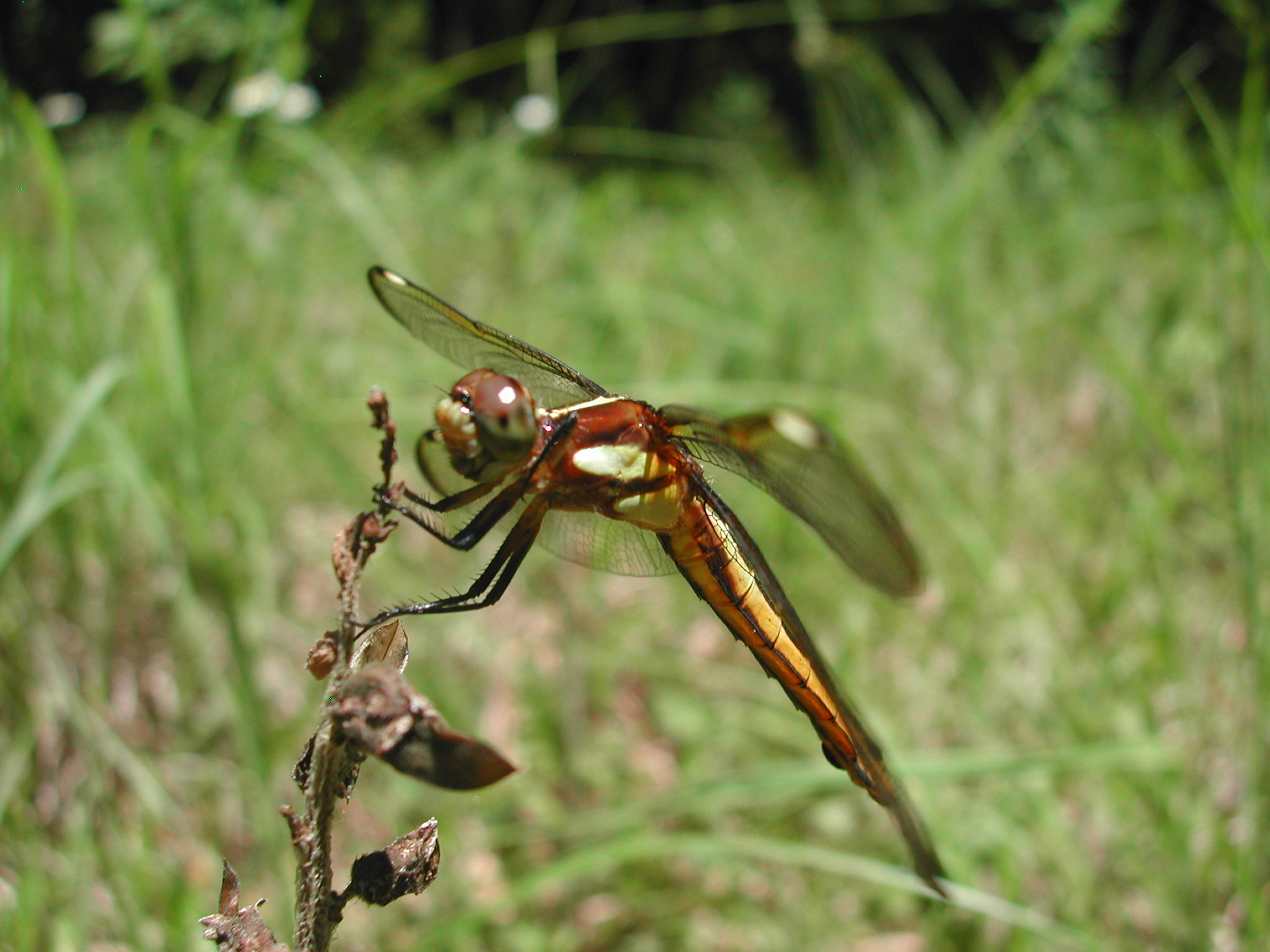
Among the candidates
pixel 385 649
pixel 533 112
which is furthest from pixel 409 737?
pixel 533 112

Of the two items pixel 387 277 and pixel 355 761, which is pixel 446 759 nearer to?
pixel 355 761

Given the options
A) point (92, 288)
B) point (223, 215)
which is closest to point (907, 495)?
point (223, 215)

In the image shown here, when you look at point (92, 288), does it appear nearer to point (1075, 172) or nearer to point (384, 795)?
point (384, 795)

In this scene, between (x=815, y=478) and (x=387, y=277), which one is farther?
(x=815, y=478)

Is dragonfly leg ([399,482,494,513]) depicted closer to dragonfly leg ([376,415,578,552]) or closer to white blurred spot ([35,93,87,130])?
dragonfly leg ([376,415,578,552])

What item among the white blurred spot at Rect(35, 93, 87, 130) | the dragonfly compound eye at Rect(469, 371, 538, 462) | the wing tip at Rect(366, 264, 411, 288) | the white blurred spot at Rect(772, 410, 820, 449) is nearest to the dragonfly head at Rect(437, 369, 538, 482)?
the dragonfly compound eye at Rect(469, 371, 538, 462)
